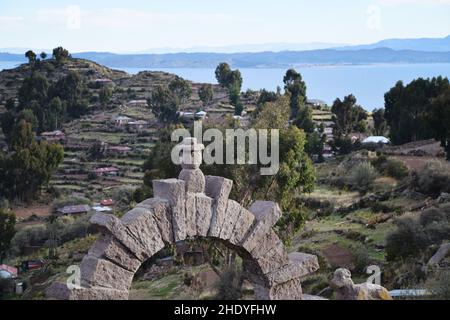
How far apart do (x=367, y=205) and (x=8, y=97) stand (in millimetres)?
69633

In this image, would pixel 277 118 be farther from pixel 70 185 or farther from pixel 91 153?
pixel 91 153

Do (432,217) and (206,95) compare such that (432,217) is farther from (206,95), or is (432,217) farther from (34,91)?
(34,91)

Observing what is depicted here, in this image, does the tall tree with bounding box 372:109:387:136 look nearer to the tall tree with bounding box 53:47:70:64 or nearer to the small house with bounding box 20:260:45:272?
the small house with bounding box 20:260:45:272

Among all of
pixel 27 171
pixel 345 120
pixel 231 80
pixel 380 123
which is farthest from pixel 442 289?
pixel 231 80

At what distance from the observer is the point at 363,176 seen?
121ft

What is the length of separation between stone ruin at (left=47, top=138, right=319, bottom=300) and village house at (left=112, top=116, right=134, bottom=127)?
2625 inches

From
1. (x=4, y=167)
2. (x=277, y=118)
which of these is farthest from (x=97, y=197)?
(x=277, y=118)

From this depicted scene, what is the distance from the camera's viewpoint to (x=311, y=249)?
21.8 meters

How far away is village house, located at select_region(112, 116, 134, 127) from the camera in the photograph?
74.1 metres

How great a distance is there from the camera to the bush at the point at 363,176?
36394mm

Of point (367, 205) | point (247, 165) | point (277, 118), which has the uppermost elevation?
point (277, 118)

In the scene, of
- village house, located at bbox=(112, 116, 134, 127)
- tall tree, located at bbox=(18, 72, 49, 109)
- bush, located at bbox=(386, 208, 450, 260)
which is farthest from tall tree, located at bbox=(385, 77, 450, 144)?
tall tree, located at bbox=(18, 72, 49, 109)

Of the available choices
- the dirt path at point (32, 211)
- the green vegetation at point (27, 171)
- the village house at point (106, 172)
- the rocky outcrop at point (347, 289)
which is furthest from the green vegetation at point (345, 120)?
the rocky outcrop at point (347, 289)

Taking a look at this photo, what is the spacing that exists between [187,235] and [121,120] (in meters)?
68.5
